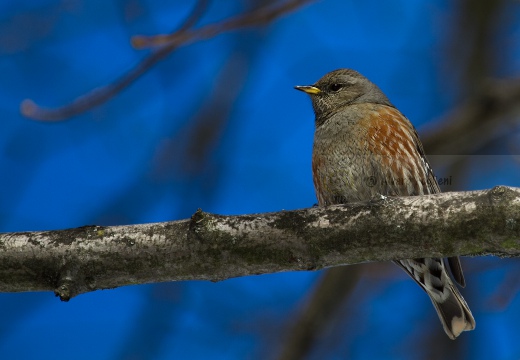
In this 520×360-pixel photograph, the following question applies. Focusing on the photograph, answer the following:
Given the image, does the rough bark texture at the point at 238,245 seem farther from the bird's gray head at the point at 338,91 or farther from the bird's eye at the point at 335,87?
the bird's eye at the point at 335,87

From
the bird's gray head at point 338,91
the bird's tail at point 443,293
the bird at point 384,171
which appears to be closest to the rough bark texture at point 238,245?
the bird at point 384,171

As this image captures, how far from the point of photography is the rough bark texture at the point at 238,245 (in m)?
3.63

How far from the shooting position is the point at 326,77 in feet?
22.3

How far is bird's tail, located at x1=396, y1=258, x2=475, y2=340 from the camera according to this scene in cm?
525

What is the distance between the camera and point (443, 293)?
539cm

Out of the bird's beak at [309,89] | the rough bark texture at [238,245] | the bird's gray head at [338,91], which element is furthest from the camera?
the bird's beak at [309,89]

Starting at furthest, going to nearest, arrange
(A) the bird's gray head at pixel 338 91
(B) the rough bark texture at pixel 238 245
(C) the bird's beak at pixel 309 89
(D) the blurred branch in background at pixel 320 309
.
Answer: (C) the bird's beak at pixel 309 89, (A) the bird's gray head at pixel 338 91, (D) the blurred branch in background at pixel 320 309, (B) the rough bark texture at pixel 238 245

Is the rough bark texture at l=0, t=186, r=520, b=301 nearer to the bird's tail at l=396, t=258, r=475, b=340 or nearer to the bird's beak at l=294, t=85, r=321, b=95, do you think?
the bird's tail at l=396, t=258, r=475, b=340

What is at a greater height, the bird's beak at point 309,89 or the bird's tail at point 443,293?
the bird's beak at point 309,89

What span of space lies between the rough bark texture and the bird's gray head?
110 inches

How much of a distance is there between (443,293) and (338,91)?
231 centimetres

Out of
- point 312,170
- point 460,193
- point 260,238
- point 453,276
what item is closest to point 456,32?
point 312,170

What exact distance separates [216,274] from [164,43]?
1.31 meters

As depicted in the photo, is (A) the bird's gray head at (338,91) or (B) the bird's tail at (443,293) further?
(A) the bird's gray head at (338,91)
